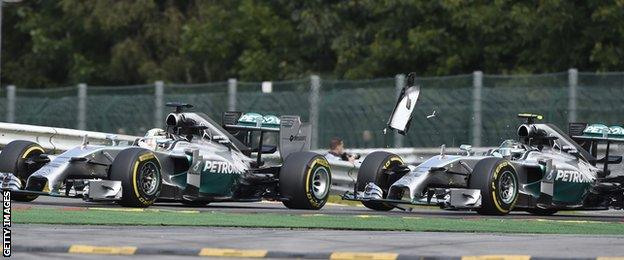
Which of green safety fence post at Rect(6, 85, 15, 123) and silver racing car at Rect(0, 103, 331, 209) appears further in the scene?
green safety fence post at Rect(6, 85, 15, 123)

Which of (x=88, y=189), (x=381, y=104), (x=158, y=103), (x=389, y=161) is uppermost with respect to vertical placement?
(x=381, y=104)

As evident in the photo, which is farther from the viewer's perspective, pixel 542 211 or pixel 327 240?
pixel 542 211

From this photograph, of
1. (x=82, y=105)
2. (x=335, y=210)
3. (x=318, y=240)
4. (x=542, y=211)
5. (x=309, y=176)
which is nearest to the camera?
(x=318, y=240)

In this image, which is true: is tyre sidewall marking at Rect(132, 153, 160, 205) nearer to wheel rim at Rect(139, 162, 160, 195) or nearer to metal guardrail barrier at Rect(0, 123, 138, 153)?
wheel rim at Rect(139, 162, 160, 195)

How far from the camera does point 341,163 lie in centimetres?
2758

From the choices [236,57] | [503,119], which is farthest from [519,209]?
[236,57]

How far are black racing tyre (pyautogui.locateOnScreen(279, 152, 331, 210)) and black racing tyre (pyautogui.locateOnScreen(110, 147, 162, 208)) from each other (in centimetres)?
181

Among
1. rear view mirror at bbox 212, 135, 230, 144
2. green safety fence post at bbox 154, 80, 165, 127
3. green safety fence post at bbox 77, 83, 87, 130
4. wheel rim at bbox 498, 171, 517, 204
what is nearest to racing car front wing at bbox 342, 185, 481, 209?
wheel rim at bbox 498, 171, 517, 204

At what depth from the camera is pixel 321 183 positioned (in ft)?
75.6

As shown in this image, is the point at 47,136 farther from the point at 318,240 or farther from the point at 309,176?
the point at 318,240

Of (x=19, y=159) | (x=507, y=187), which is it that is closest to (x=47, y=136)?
(x=19, y=159)

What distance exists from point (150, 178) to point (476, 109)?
298 inches

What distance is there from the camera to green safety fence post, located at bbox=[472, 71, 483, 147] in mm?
27703

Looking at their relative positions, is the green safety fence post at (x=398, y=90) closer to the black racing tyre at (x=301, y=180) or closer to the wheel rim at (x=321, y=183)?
the wheel rim at (x=321, y=183)
